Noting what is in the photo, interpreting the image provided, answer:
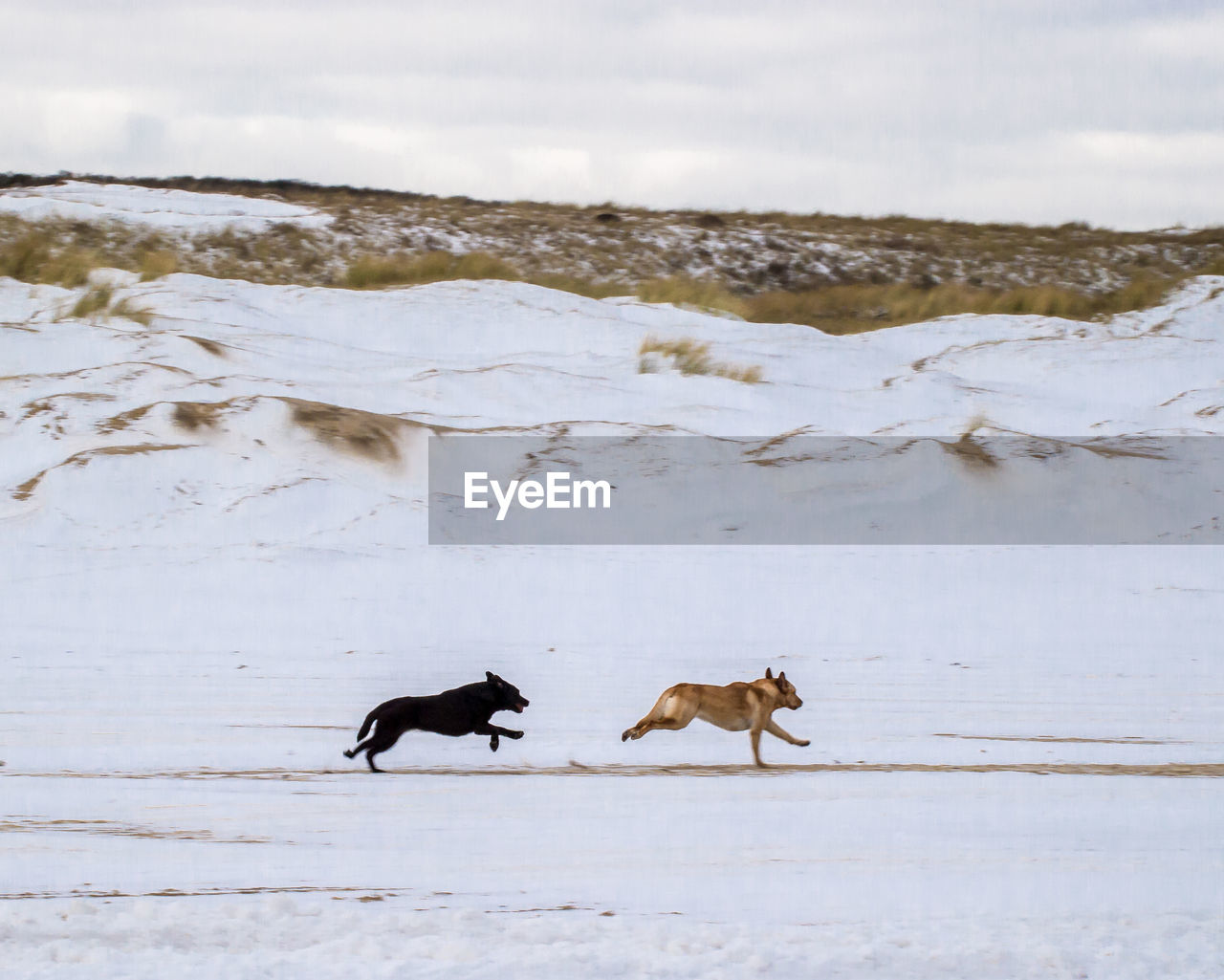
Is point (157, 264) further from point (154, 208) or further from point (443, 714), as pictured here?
point (443, 714)

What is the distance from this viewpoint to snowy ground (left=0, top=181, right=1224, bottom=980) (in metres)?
3.82

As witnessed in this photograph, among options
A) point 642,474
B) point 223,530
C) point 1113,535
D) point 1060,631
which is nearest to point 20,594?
point 223,530

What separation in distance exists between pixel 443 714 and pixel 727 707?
0.99 metres

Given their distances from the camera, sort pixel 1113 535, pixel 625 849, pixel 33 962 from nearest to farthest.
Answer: pixel 33 962 → pixel 625 849 → pixel 1113 535

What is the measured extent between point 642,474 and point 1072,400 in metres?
5.78

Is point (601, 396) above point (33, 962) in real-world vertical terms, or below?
above

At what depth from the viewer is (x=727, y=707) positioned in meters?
5.55

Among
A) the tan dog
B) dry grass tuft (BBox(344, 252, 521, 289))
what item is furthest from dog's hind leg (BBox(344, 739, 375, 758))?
dry grass tuft (BBox(344, 252, 521, 289))

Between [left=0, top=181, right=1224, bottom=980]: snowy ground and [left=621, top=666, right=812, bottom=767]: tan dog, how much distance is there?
163mm

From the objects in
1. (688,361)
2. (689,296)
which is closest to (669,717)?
(688,361)

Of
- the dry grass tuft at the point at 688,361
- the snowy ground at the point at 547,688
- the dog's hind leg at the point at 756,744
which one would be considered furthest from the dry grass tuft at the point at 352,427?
the dog's hind leg at the point at 756,744

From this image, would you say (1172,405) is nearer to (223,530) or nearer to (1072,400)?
(1072,400)

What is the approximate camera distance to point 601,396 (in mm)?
15008

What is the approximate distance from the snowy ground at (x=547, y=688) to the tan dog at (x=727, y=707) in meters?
0.16
